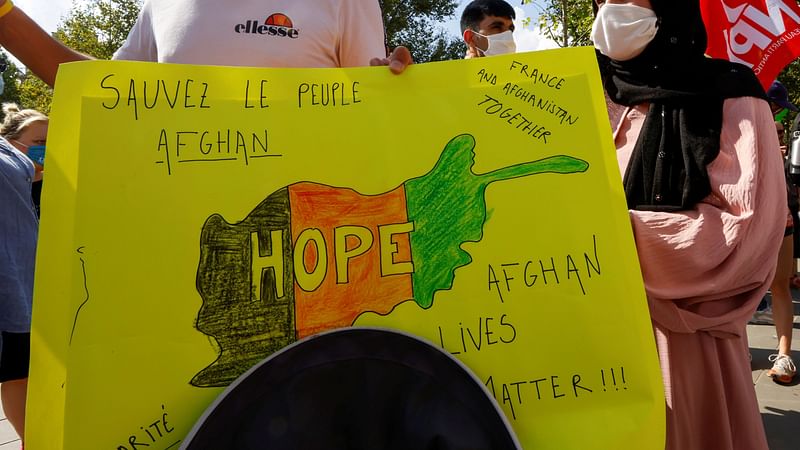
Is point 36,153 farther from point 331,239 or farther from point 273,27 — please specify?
point 331,239

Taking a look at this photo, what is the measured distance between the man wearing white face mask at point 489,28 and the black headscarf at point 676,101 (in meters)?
1.46

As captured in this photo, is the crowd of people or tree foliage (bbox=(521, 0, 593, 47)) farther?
tree foliage (bbox=(521, 0, 593, 47))

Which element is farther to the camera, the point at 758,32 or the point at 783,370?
the point at 758,32

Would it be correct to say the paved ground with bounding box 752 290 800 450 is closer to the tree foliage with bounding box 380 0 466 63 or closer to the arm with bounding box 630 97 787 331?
the arm with bounding box 630 97 787 331

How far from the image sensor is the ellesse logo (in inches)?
52.4

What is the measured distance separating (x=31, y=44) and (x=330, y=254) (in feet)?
2.66

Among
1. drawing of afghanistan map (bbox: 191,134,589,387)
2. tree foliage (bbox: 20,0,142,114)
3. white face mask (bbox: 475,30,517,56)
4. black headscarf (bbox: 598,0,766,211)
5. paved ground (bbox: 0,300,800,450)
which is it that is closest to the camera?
drawing of afghanistan map (bbox: 191,134,589,387)

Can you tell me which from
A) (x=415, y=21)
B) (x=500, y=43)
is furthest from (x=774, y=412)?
(x=415, y=21)

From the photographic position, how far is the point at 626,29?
5.84ft

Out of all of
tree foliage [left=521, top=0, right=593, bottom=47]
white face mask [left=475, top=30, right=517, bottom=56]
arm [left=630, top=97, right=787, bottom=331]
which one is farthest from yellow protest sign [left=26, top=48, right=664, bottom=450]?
tree foliage [left=521, top=0, right=593, bottom=47]

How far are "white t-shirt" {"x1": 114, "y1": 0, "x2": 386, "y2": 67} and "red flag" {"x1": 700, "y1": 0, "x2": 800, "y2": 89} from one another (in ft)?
10.9

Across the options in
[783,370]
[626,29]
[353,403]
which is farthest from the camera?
[783,370]

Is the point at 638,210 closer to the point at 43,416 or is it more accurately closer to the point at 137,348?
the point at 137,348

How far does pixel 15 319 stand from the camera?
2176 mm
